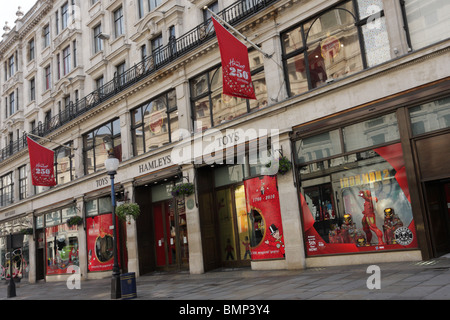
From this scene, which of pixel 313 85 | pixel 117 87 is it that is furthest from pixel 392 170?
pixel 117 87

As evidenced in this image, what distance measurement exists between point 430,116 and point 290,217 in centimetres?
582

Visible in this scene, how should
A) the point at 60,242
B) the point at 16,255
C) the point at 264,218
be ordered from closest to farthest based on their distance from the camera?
the point at 264,218
the point at 60,242
the point at 16,255

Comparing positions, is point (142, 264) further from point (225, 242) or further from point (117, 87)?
point (117, 87)

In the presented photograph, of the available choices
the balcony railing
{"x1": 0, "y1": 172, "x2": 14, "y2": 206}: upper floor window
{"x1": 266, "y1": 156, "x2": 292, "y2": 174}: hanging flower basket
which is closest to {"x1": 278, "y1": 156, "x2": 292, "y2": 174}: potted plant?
{"x1": 266, "y1": 156, "x2": 292, "y2": 174}: hanging flower basket

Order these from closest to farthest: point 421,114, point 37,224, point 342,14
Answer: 1. point 421,114
2. point 342,14
3. point 37,224

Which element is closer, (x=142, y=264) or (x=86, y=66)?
(x=142, y=264)

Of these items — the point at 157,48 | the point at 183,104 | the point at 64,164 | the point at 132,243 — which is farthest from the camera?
the point at 64,164

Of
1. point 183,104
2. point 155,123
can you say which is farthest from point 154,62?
point 183,104

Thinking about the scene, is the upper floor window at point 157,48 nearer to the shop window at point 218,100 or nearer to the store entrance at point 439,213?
the shop window at point 218,100

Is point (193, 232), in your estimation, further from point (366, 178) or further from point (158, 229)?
point (366, 178)

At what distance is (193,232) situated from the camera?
63.2 ft

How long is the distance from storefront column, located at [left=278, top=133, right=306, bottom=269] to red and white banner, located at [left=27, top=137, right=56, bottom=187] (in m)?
15.6

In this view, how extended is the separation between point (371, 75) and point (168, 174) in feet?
35.0

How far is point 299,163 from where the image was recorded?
51.6 feet
